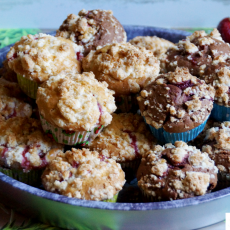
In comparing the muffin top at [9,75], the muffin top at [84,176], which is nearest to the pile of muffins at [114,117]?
the muffin top at [84,176]

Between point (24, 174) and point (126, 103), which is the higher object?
point (126, 103)

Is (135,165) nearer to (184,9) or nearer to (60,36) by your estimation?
(60,36)

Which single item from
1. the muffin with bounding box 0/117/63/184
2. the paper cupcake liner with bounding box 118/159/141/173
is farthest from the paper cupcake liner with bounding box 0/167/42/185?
the paper cupcake liner with bounding box 118/159/141/173

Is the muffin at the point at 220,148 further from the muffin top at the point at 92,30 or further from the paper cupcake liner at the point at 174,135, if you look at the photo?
the muffin top at the point at 92,30

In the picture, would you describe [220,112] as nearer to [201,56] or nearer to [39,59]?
[201,56]

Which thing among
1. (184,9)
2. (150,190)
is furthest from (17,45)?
(184,9)

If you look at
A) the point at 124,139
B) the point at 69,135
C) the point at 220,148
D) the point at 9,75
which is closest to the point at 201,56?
the point at 220,148
